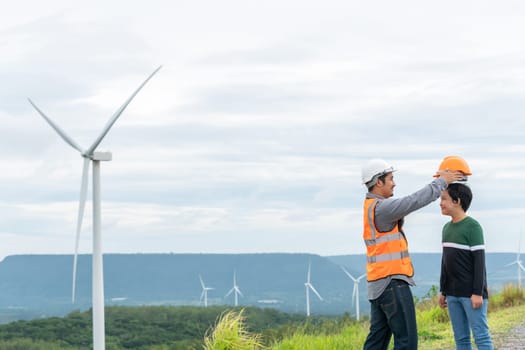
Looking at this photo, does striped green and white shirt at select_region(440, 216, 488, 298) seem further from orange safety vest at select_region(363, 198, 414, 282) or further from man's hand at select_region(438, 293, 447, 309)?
orange safety vest at select_region(363, 198, 414, 282)

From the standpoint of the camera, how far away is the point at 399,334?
7.11 m

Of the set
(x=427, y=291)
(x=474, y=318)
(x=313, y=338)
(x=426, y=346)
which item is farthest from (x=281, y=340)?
(x=427, y=291)

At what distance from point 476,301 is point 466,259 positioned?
0.38 metres

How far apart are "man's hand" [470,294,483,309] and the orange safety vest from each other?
32.1 inches

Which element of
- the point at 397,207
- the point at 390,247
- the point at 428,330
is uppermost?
the point at 397,207

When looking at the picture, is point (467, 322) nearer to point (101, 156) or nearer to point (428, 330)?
point (428, 330)

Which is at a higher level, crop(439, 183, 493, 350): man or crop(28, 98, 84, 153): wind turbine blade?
crop(28, 98, 84, 153): wind turbine blade

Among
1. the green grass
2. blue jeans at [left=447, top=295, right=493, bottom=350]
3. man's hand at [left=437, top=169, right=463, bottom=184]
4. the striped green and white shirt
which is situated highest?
man's hand at [left=437, top=169, right=463, bottom=184]

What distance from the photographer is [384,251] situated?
7113 millimetres

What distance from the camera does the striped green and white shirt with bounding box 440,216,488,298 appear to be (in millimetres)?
7746

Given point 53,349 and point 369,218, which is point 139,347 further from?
point 369,218

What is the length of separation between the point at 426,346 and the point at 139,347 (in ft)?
241

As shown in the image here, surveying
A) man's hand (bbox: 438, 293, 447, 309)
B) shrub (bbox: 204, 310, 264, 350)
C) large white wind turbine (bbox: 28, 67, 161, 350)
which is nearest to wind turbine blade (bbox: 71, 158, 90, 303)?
large white wind turbine (bbox: 28, 67, 161, 350)

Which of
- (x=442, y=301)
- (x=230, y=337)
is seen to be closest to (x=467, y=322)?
(x=442, y=301)
